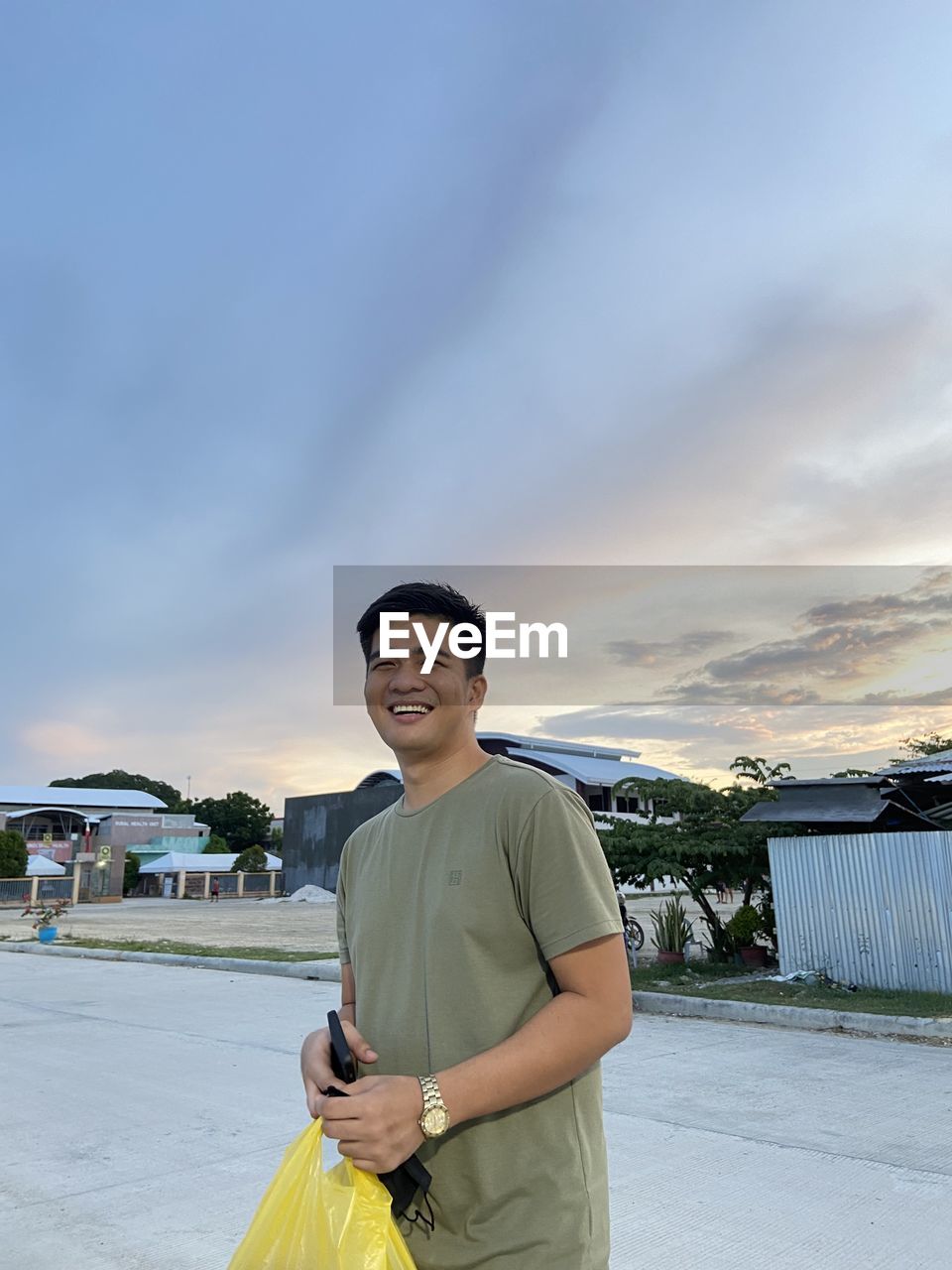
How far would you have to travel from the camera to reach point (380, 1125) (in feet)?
4.66

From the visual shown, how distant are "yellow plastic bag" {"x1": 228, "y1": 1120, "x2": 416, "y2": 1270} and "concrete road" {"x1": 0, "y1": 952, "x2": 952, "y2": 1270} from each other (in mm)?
2454

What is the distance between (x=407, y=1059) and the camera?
1637 millimetres

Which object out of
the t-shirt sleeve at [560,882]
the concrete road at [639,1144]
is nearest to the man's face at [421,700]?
the t-shirt sleeve at [560,882]

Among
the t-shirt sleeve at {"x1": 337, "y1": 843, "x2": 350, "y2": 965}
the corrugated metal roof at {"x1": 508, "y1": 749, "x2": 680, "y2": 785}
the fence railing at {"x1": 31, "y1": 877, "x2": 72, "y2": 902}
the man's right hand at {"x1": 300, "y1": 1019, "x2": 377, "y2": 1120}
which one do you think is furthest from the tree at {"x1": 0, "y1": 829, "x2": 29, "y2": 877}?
the man's right hand at {"x1": 300, "y1": 1019, "x2": 377, "y2": 1120}

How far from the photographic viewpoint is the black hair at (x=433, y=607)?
1.84m

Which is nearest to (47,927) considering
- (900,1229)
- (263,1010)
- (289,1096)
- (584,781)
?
(263,1010)

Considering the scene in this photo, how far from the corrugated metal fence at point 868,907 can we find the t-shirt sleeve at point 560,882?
8.92 m

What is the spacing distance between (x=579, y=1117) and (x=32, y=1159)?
445 cm

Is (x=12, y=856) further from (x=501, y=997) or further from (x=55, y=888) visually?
(x=501, y=997)

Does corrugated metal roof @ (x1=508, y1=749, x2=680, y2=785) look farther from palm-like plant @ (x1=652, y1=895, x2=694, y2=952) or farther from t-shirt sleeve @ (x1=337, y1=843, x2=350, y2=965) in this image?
t-shirt sleeve @ (x1=337, y1=843, x2=350, y2=965)

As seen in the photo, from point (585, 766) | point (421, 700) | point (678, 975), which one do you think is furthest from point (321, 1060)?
point (585, 766)

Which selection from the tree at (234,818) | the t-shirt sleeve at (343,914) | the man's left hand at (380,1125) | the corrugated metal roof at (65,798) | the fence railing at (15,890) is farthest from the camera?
the tree at (234,818)

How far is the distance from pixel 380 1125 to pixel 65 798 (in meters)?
80.1

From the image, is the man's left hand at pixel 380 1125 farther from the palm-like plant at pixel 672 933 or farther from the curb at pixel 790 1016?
the palm-like plant at pixel 672 933
